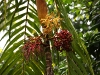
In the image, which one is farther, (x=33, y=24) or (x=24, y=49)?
(x=33, y=24)

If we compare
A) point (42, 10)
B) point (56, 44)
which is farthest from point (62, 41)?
point (42, 10)

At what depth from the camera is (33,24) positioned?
4.06ft

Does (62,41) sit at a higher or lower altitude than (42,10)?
lower

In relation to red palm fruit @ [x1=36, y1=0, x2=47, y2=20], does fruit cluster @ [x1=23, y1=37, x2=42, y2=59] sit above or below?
below

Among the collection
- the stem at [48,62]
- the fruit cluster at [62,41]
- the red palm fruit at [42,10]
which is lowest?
the stem at [48,62]

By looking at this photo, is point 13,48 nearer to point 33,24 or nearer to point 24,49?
point 33,24

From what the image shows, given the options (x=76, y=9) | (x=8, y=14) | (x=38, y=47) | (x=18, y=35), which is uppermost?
(x=76, y=9)

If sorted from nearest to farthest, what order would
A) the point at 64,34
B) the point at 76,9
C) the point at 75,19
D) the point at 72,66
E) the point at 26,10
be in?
the point at 64,34, the point at 72,66, the point at 26,10, the point at 76,9, the point at 75,19

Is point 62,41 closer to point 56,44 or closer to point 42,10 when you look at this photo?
point 56,44

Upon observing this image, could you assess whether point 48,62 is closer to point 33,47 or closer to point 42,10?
point 33,47

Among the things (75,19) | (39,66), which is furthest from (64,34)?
(75,19)

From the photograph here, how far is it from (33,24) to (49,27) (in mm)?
490

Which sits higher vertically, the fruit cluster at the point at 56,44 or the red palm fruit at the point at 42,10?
the red palm fruit at the point at 42,10

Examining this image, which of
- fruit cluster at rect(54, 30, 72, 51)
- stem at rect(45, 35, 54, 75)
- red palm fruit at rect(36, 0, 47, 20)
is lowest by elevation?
stem at rect(45, 35, 54, 75)
